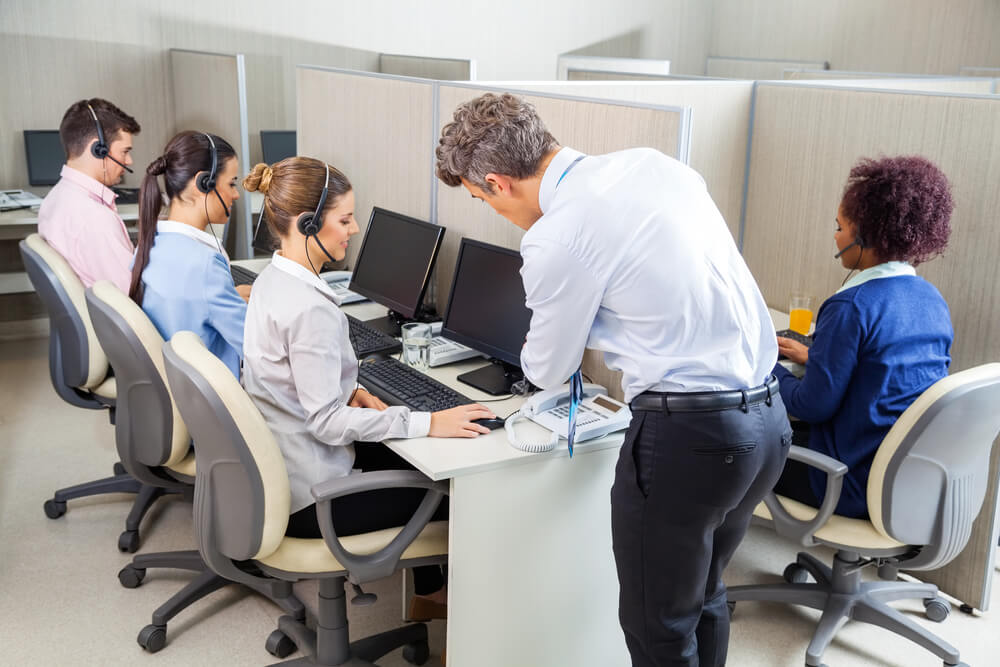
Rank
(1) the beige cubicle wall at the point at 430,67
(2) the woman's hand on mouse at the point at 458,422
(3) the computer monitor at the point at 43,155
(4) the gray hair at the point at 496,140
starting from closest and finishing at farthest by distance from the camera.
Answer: (4) the gray hair at the point at 496,140 < (2) the woman's hand on mouse at the point at 458,422 < (3) the computer monitor at the point at 43,155 < (1) the beige cubicle wall at the point at 430,67

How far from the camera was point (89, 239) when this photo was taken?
9.81 feet

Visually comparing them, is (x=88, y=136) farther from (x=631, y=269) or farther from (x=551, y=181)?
(x=631, y=269)

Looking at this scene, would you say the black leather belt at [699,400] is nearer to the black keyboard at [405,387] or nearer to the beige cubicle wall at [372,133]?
the black keyboard at [405,387]

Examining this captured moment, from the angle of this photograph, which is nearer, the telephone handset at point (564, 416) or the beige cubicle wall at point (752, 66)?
the telephone handset at point (564, 416)

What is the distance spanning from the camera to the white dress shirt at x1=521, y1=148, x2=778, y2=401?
1510mm

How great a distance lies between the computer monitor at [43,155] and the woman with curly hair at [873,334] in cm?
393

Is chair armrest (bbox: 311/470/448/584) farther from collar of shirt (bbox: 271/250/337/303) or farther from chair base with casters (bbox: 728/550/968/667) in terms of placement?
chair base with casters (bbox: 728/550/968/667)

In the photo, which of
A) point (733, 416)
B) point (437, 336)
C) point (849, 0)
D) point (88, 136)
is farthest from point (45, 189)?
point (849, 0)

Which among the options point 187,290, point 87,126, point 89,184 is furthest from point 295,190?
point 87,126

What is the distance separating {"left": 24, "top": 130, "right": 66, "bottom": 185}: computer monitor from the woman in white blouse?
3.22 m

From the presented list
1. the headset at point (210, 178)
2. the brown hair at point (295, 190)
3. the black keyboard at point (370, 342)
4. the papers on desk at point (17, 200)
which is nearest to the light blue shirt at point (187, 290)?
the headset at point (210, 178)

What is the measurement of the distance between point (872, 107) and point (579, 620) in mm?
1640

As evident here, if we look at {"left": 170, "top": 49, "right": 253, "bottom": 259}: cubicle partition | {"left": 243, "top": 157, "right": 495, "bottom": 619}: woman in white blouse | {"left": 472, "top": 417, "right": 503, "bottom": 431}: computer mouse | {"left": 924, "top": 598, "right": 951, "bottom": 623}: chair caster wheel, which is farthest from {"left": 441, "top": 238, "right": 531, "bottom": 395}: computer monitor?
{"left": 170, "top": 49, "right": 253, "bottom": 259}: cubicle partition

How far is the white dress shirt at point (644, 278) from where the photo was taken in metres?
1.51
